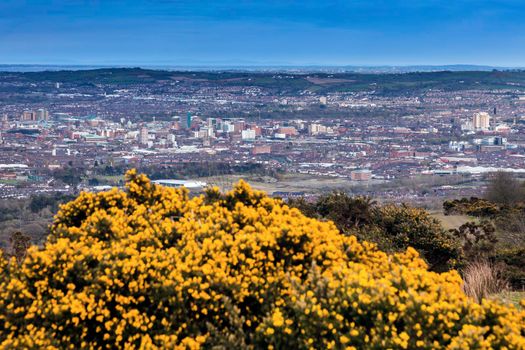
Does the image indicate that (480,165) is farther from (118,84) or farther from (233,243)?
(118,84)

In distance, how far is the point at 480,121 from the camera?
78.2 metres

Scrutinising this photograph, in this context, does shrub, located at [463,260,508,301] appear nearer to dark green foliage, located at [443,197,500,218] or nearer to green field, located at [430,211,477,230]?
green field, located at [430,211,477,230]

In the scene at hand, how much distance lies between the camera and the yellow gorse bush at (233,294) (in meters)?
5.61

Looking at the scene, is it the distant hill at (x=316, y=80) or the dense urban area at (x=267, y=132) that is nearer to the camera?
the dense urban area at (x=267, y=132)

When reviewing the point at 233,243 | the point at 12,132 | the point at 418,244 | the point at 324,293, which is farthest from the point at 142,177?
the point at 12,132

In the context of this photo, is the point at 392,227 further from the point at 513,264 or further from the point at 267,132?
the point at 267,132

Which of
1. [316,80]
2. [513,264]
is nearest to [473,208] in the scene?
[513,264]

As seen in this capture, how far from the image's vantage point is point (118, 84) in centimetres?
10394

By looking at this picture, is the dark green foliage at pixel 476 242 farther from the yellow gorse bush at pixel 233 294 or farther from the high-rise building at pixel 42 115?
the high-rise building at pixel 42 115

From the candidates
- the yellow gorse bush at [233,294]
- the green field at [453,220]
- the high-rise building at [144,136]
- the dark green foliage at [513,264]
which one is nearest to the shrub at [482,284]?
the dark green foliage at [513,264]

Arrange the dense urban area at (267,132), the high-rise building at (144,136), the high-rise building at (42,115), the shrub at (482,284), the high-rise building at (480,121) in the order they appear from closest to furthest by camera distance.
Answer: the shrub at (482,284) → the dense urban area at (267,132) → the high-rise building at (144,136) → the high-rise building at (480,121) → the high-rise building at (42,115)

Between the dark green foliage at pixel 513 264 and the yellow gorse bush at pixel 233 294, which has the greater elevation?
the yellow gorse bush at pixel 233 294

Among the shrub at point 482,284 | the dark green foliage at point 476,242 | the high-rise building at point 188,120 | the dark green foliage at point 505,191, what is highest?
the shrub at point 482,284

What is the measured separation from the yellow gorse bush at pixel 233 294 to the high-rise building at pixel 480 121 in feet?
242
